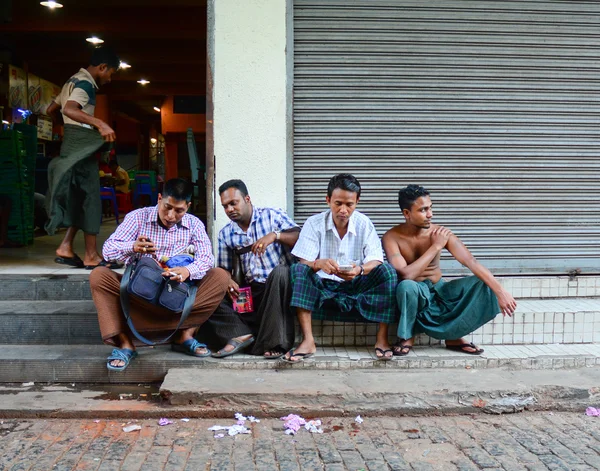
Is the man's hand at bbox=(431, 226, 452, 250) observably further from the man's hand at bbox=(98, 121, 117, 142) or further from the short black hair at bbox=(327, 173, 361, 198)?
the man's hand at bbox=(98, 121, 117, 142)

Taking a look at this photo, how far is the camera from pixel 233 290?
4523 mm

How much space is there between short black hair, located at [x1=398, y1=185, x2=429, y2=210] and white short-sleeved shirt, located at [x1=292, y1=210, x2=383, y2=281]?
0.31 metres

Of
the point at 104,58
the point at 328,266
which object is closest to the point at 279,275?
the point at 328,266

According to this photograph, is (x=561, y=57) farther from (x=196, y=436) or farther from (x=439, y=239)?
(x=196, y=436)

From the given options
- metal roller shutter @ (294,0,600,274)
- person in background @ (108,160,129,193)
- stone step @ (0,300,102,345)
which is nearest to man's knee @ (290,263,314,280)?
metal roller shutter @ (294,0,600,274)

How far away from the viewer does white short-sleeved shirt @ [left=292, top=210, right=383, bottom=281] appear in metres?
4.53

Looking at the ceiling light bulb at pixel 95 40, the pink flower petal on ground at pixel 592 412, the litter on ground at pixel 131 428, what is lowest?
the pink flower petal on ground at pixel 592 412

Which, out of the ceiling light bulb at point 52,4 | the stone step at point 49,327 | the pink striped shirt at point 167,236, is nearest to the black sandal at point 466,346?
the pink striped shirt at point 167,236

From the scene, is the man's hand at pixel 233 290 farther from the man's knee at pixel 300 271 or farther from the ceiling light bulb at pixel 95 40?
the ceiling light bulb at pixel 95 40

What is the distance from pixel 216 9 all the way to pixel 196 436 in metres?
3.39

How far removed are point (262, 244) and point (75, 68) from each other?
10.6 m

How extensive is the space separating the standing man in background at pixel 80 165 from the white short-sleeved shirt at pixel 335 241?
6.51ft

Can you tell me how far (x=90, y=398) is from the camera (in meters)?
3.95

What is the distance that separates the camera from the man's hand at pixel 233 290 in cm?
451
